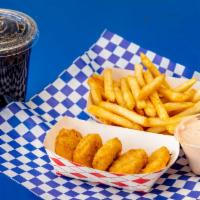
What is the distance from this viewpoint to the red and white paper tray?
185 cm

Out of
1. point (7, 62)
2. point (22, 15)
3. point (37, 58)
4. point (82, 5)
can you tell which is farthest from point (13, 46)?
point (82, 5)

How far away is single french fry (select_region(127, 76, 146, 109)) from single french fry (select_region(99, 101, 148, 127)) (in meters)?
0.05

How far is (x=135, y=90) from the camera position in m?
2.24

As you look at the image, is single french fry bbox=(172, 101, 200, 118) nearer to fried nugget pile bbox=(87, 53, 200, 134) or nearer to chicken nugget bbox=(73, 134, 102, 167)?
fried nugget pile bbox=(87, 53, 200, 134)

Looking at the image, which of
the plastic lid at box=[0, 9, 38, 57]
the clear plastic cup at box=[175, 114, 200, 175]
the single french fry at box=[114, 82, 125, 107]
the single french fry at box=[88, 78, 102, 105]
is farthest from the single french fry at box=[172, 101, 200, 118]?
the plastic lid at box=[0, 9, 38, 57]

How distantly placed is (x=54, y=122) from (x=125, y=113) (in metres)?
0.36

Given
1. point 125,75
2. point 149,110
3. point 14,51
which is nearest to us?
point 149,110

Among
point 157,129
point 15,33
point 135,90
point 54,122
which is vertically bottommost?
point 54,122

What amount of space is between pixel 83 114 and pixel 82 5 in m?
1.40

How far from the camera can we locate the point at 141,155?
1.89m

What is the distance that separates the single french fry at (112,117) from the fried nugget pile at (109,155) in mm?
203

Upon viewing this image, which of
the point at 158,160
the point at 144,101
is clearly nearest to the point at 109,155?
the point at 158,160

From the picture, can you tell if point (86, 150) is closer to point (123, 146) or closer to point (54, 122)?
point (123, 146)

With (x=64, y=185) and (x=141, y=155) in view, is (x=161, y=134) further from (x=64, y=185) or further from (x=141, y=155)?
(x=64, y=185)
